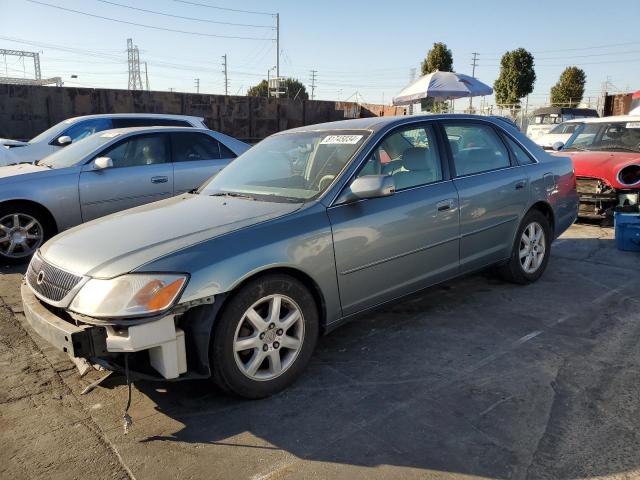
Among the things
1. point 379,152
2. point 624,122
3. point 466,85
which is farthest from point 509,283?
point 466,85

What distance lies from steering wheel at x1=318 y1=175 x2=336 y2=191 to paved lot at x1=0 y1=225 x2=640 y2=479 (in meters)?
1.17

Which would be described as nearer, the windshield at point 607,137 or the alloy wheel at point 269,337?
the alloy wheel at point 269,337

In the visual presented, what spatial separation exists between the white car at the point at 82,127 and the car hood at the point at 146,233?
5898 mm

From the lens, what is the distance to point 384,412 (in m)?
2.92

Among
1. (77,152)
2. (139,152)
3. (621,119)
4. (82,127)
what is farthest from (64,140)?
(621,119)

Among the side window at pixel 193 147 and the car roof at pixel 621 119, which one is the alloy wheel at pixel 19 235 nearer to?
the side window at pixel 193 147

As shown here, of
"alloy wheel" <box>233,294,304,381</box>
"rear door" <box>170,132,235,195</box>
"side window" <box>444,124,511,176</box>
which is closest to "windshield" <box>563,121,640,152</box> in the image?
"side window" <box>444,124,511,176</box>

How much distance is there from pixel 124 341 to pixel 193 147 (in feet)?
16.5

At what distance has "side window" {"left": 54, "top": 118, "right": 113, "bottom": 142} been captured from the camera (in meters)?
9.30

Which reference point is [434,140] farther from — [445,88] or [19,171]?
[445,88]

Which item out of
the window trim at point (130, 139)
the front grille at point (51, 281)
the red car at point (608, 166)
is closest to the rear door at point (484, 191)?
the front grille at point (51, 281)

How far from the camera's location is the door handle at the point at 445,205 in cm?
399

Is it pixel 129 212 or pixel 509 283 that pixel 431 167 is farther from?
pixel 129 212

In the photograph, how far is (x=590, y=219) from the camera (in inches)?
311
